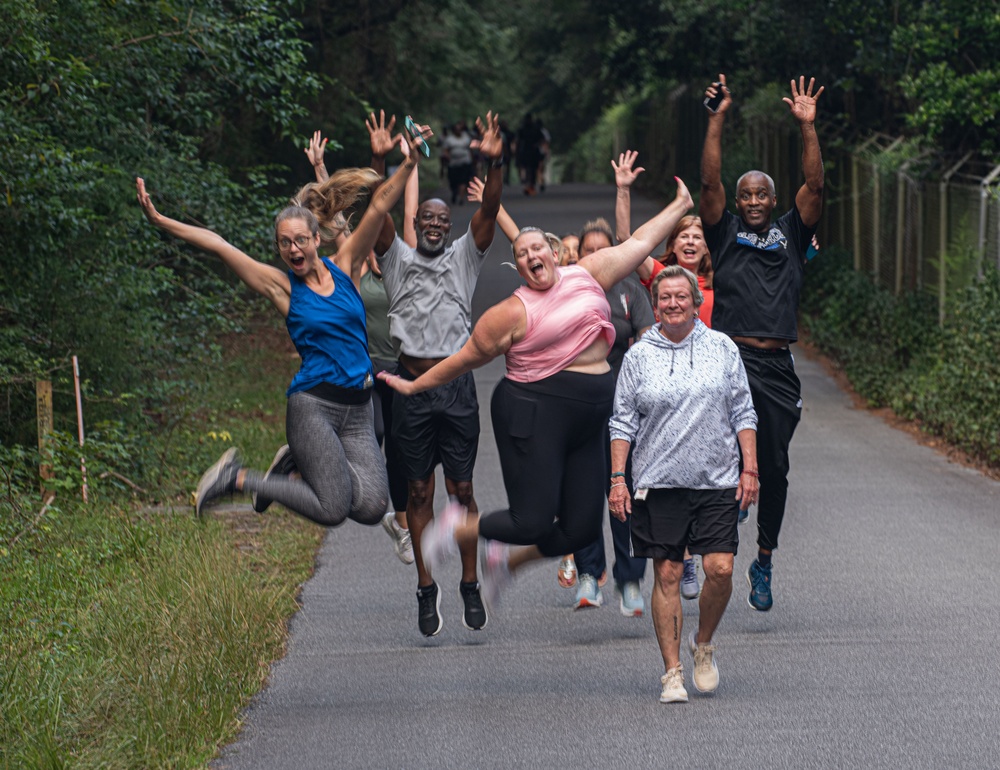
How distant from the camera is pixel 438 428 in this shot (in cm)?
817

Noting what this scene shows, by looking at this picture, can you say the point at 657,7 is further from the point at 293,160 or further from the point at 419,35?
the point at 293,160

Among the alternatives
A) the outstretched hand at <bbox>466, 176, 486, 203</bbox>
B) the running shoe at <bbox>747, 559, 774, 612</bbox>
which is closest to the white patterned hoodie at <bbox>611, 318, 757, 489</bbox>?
the outstretched hand at <bbox>466, 176, 486, 203</bbox>

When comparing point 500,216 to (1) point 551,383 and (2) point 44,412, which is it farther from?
(2) point 44,412

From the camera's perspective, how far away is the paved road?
6.27 m

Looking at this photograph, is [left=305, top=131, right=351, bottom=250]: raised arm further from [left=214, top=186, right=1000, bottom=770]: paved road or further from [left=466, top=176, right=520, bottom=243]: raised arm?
[left=214, top=186, right=1000, bottom=770]: paved road

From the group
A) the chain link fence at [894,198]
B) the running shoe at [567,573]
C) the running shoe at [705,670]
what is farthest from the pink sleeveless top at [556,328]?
the chain link fence at [894,198]

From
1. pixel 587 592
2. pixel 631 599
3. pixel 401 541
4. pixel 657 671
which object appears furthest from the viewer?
pixel 401 541

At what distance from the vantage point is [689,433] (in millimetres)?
6840

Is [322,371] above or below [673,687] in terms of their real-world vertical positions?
above

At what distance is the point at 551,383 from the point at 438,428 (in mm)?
1263

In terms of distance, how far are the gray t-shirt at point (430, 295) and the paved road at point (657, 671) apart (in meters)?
1.29

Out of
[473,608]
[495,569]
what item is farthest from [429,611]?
[495,569]

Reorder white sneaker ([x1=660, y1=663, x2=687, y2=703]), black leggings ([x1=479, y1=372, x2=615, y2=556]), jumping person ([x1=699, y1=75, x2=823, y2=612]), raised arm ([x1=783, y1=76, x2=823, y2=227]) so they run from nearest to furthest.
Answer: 1. white sneaker ([x1=660, y1=663, x2=687, y2=703])
2. black leggings ([x1=479, y1=372, x2=615, y2=556])
3. raised arm ([x1=783, y1=76, x2=823, y2=227])
4. jumping person ([x1=699, y1=75, x2=823, y2=612])

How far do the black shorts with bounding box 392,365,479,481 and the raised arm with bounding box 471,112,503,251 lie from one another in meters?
0.71
